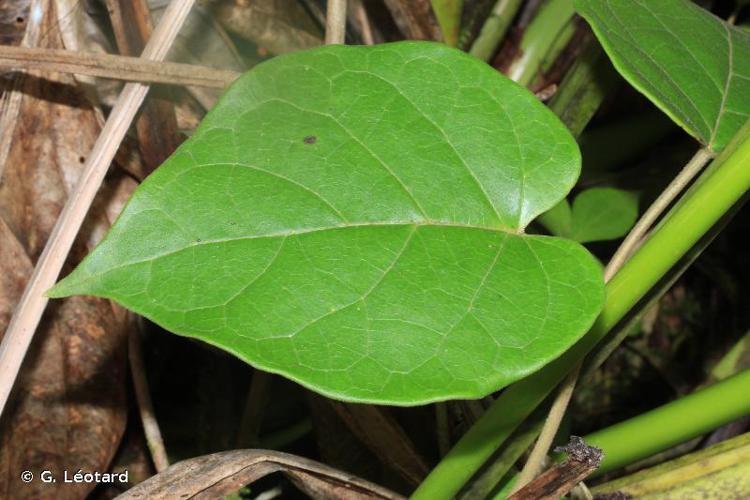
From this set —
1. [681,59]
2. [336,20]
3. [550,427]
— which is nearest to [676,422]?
[550,427]

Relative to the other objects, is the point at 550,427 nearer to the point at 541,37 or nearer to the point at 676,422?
the point at 676,422

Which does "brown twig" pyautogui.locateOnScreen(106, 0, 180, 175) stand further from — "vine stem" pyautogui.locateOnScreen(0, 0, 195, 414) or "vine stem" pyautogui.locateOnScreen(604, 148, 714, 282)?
"vine stem" pyautogui.locateOnScreen(604, 148, 714, 282)

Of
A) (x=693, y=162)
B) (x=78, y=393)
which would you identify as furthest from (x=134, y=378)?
(x=693, y=162)

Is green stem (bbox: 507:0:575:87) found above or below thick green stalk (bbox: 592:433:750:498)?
above

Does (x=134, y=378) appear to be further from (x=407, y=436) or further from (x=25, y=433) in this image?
(x=407, y=436)

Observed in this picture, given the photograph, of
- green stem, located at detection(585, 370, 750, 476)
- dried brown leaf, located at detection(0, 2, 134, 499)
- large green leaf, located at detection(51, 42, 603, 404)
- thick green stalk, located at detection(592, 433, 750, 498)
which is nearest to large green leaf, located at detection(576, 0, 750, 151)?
large green leaf, located at detection(51, 42, 603, 404)

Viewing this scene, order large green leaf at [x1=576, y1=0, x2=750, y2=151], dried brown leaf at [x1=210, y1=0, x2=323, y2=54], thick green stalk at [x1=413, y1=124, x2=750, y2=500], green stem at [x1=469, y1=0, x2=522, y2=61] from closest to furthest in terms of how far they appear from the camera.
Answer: thick green stalk at [x1=413, y1=124, x2=750, y2=500] → large green leaf at [x1=576, y1=0, x2=750, y2=151] → dried brown leaf at [x1=210, y1=0, x2=323, y2=54] → green stem at [x1=469, y1=0, x2=522, y2=61]
